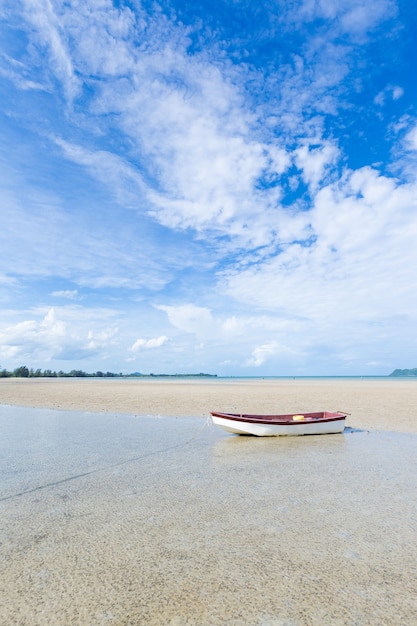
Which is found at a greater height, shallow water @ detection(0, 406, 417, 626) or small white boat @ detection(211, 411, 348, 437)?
small white boat @ detection(211, 411, 348, 437)

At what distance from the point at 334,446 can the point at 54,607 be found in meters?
12.8

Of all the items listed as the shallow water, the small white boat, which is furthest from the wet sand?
the small white boat

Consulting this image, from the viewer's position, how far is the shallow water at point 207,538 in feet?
15.1

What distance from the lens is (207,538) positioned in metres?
6.56

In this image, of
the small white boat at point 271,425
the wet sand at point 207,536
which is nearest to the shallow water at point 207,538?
the wet sand at point 207,536

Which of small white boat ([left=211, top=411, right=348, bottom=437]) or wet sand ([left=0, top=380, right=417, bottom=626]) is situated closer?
wet sand ([left=0, top=380, right=417, bottom=626])

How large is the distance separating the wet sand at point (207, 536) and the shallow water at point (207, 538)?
3 centimetres

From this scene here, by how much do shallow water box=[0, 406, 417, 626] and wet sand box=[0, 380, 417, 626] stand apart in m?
0.03

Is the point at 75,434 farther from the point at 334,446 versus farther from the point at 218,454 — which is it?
the point at 334,446

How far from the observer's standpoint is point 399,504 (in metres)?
8.38

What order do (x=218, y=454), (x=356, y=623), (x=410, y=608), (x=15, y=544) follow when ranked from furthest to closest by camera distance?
1. (x=218, y=454)
2. (x=15, y=544)
3. (x=410, y=608)
4. (x=356, y=623)

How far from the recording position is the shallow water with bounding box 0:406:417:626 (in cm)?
461

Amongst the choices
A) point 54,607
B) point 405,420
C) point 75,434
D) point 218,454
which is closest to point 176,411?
point 75,434

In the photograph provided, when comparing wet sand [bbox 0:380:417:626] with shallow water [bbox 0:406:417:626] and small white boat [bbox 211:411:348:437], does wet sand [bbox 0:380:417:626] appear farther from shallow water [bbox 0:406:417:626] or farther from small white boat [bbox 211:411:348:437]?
small white boat [bbox 211:411:348:437]
